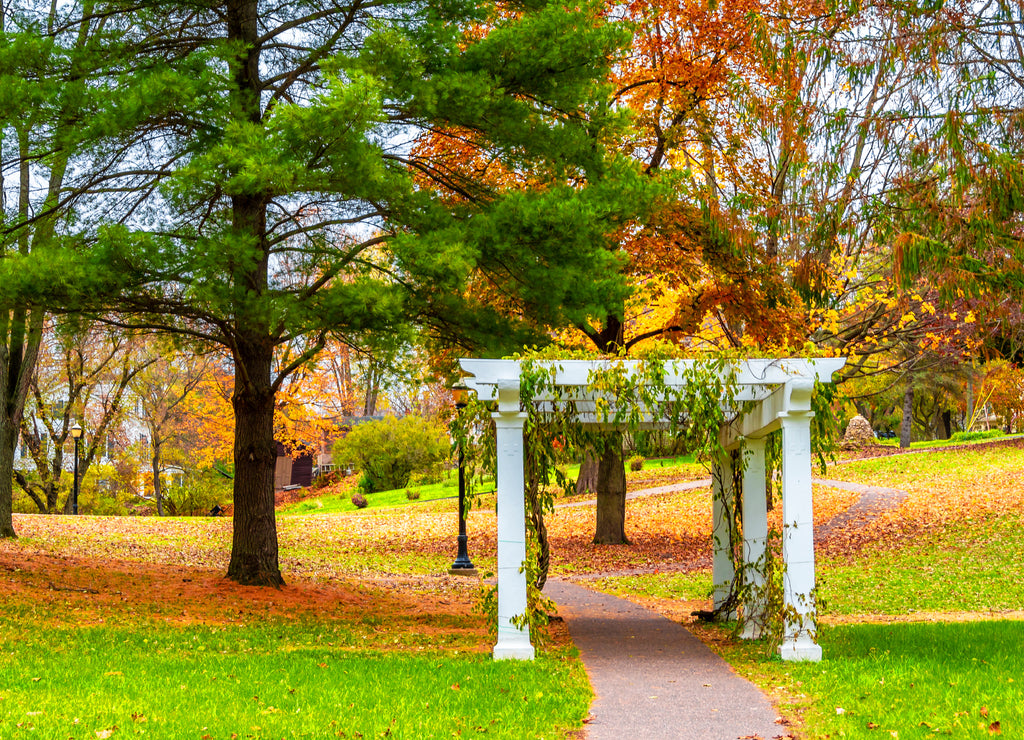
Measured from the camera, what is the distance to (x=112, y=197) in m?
11.4

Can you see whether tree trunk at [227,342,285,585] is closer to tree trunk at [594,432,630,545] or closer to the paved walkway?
the paved walkway

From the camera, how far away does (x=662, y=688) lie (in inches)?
273

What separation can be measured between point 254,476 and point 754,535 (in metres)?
6.65

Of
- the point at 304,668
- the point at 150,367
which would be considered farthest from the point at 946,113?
the point at 150,367

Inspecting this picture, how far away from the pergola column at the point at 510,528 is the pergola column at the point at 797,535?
227 cm

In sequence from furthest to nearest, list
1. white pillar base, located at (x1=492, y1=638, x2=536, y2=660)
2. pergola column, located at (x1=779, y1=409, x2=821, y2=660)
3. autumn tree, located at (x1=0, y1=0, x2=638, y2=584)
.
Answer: autumn tree, located at (x1=0, y1=0, x2=638, y2=584), pergola column, located at (x1=779, y1=409, x2=821, y2=660), white pillar base, located at (x1=492, y1=638, x2=536, y2=660)

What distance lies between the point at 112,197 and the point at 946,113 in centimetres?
958

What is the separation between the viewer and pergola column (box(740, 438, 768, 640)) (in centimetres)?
912

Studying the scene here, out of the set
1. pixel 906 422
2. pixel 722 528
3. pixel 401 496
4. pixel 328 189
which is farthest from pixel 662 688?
pixel 906 422

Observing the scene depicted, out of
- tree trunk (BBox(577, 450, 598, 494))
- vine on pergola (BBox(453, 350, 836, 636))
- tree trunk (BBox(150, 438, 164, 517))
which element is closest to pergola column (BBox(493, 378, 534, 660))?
vine on pergola (BBox(453, 350, 836, 636))

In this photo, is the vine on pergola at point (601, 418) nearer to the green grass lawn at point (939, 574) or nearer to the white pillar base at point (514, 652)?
the white pillar base at point (514, 652)

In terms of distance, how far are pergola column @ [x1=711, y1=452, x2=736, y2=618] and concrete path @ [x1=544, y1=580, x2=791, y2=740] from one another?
0.73m

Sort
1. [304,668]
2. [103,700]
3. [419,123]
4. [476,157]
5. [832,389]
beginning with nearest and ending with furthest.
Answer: [103,700], [304,668], [832,389], [419,123], [476,157]

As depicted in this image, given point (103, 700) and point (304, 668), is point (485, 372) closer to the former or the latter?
point (304, 668)
